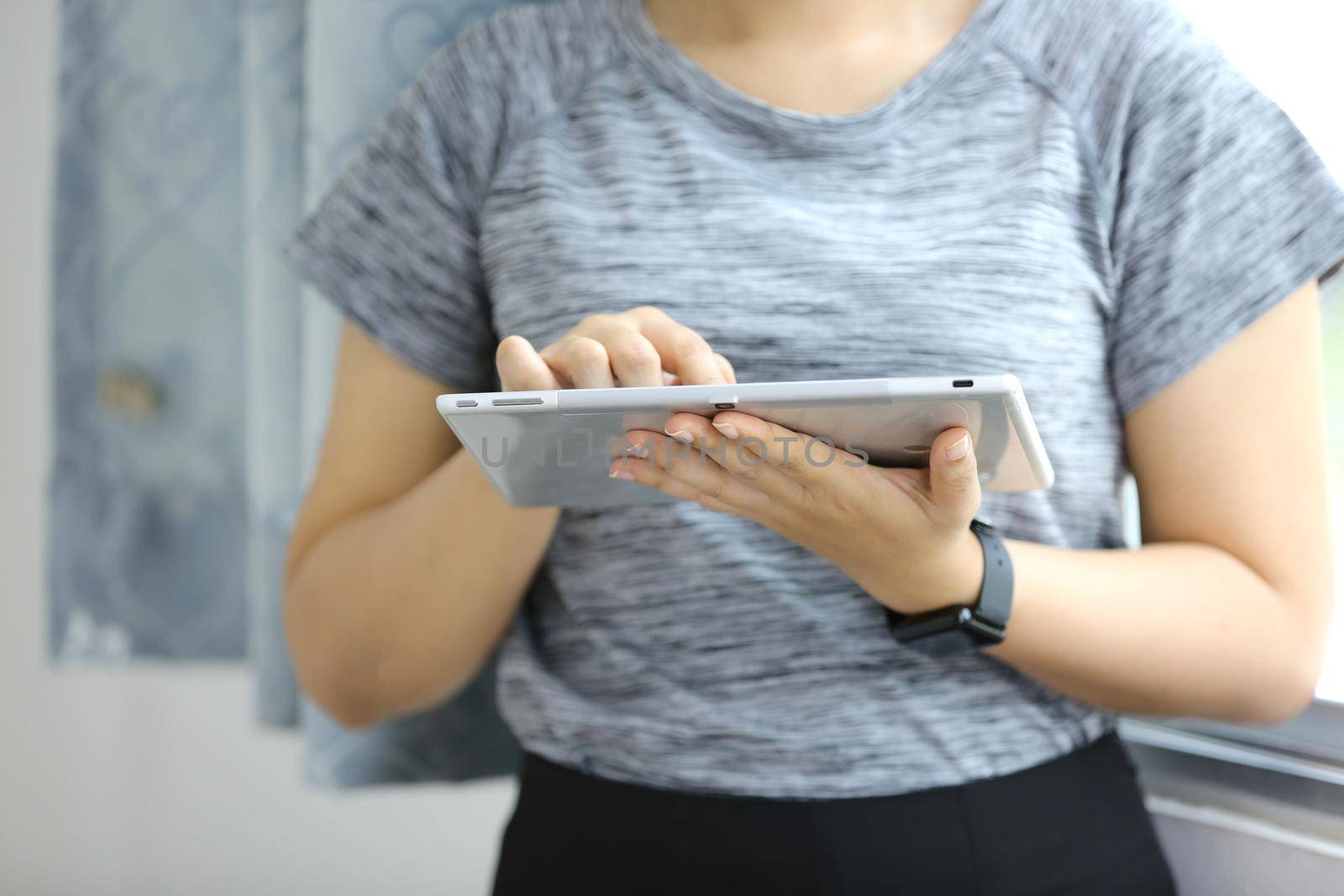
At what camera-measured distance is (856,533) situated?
530 mm

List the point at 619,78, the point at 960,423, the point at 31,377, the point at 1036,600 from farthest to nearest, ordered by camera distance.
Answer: the point at 31,377
the point at 619,78
the point at 1036,600
the point at 960,423

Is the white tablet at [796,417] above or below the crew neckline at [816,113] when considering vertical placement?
below

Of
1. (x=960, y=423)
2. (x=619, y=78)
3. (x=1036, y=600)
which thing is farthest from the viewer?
(x=619, y=78)

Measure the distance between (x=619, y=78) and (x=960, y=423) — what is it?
0.43 metres

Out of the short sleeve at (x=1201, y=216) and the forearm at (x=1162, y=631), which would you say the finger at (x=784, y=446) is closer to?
the forearm at (x=1162, y=631)

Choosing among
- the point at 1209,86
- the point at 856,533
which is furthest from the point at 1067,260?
the point at 856,533

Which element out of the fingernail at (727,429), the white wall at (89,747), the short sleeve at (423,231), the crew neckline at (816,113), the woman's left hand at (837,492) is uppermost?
the crew neckline at (816,113)

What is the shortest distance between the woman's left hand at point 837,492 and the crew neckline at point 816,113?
288mm

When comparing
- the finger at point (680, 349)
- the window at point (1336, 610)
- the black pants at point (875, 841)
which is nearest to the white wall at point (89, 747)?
the black pants at point (875, 841)

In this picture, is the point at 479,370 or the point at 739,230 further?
A: the point at 479,370

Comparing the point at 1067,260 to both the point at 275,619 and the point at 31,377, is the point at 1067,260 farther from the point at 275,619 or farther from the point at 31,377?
the point at 31,377

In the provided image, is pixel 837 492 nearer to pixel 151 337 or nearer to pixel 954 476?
pixel 954 476

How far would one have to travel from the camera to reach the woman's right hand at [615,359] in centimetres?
46

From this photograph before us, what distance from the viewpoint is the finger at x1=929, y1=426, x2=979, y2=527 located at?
1.44ft
